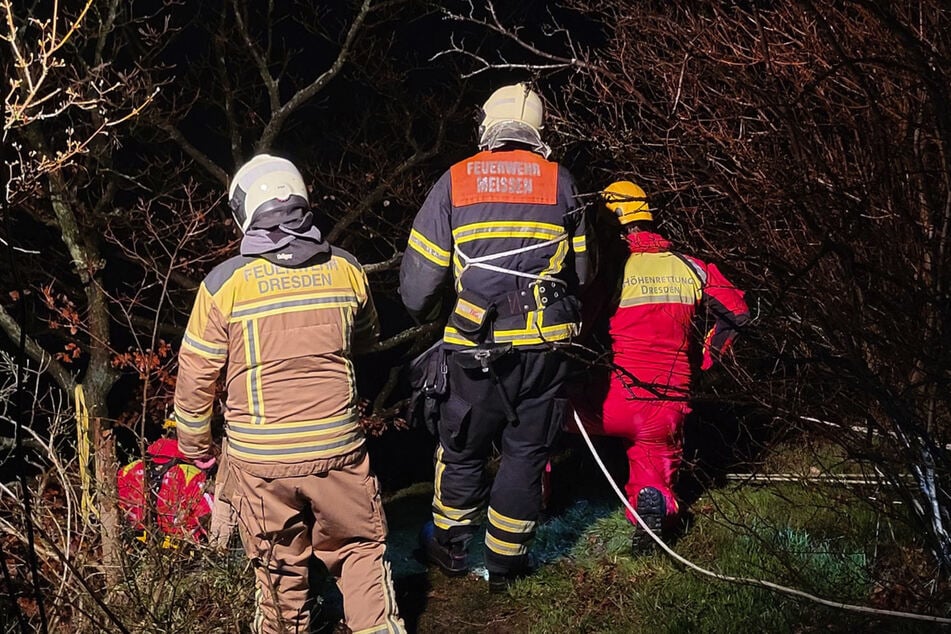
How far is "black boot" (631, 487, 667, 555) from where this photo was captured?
426cm

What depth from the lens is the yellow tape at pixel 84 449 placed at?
3205 mm

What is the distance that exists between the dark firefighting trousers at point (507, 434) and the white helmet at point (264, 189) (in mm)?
1116

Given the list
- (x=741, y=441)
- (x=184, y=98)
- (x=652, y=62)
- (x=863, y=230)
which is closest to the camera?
(x=863, y=230)

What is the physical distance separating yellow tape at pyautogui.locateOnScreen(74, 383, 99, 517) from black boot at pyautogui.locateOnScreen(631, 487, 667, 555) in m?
2.47

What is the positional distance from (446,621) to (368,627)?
0.63 m

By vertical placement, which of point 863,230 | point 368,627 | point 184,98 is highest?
point 184,98

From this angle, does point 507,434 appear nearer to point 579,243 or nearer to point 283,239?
point 579,243

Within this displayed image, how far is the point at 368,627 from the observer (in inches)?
133

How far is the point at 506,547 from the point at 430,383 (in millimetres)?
830

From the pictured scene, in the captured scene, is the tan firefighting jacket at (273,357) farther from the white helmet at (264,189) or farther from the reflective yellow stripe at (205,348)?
the white helmet at (264,189)

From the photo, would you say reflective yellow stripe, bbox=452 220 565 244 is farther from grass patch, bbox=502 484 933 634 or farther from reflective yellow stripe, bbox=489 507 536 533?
grass patch, bbox=502 484 933 634

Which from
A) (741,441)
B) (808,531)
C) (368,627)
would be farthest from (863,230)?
(741,441)

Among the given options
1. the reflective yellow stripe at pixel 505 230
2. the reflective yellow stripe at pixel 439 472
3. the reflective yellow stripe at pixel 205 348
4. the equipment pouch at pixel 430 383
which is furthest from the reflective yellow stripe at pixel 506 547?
the reflective yellow stripe at pixel 205 348

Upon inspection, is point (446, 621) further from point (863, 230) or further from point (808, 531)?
point (863, 230)
